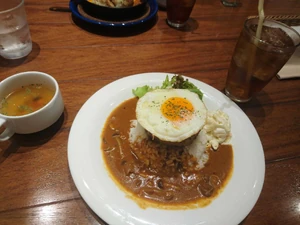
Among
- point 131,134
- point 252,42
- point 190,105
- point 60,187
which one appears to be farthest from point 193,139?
point 60,187

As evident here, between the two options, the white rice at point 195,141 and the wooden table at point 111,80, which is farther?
the white rice at point 195,141

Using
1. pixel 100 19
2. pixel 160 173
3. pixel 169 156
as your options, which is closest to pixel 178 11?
pixel 100 19

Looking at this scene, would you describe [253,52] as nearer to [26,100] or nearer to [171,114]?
[171,114]

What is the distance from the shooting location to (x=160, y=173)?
150 cm

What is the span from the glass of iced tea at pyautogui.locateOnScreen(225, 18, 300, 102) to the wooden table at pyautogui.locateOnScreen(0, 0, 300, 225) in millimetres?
231

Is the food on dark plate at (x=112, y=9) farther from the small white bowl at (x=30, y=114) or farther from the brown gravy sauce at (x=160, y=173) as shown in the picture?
the brown gravy sauce at (x=160, y=173)

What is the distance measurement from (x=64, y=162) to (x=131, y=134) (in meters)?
0.45

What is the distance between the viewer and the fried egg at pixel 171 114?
156 centimetres

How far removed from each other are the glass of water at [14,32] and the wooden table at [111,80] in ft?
0.24

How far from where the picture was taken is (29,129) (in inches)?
59.1

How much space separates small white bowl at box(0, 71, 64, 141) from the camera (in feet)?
4.68

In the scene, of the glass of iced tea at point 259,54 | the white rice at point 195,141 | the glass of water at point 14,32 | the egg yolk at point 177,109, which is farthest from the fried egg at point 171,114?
the glass of water at point 14,32

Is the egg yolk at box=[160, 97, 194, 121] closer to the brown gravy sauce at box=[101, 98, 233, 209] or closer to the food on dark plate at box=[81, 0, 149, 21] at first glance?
the brown gravy sauce at box=[101, 98, 233, 209]

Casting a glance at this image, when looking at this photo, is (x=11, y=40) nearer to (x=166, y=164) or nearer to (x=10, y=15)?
(x=10, y=15)
